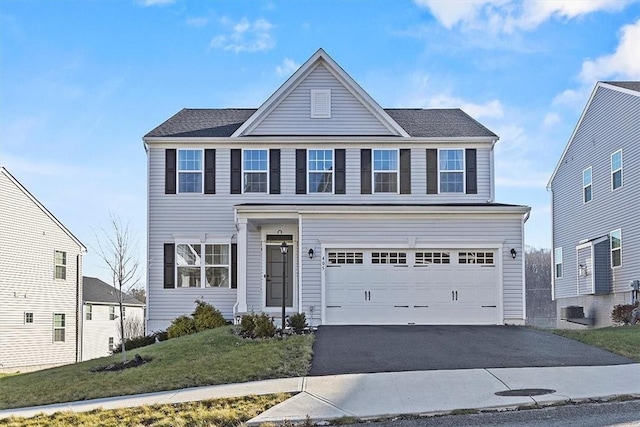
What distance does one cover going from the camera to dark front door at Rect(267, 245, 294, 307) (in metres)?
20.7

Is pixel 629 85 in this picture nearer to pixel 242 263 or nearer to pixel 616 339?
pixel 616 339

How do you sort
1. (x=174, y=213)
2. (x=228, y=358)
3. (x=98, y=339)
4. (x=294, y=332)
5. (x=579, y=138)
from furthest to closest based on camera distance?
(x=98, y=339), (x=579, y=138), (x=174, y=213), (x=294, y=332), (x=228, y=358)

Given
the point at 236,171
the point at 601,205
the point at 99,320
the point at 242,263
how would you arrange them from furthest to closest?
the point at 99,320
the point at 601,205
the point at 236,171
the point at 242,263

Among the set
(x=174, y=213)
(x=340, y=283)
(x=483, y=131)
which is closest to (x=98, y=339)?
(x=174, y=213)

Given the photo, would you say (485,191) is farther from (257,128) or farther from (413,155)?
(257,128)

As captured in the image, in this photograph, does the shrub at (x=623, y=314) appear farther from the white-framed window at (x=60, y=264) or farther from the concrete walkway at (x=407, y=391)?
the white-framed window at (x=60, y=264)

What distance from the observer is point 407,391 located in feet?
34.6

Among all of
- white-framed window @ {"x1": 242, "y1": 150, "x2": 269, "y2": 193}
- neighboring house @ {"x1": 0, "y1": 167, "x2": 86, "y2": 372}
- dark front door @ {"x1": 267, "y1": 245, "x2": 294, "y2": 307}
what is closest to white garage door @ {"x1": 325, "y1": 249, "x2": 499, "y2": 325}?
dark front door @ {"x1": 267, "y1": 245, "x2": 294, "y2": 307}

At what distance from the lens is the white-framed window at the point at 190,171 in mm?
21609

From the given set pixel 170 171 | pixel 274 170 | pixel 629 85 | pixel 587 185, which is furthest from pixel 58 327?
pixel 629 85

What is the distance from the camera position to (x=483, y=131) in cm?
2202

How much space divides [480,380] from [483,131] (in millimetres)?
12339

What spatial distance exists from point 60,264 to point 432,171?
18276 millimetres

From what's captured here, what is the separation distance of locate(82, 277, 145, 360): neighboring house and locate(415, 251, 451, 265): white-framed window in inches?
776
